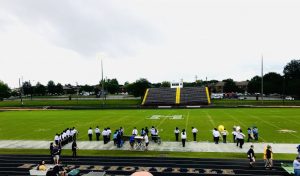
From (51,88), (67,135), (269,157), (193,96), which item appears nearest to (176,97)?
(193,96)

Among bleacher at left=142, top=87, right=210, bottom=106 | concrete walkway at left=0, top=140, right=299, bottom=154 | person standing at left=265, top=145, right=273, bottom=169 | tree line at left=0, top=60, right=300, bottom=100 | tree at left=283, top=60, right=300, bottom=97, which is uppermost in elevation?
tree at left=283, top=60, right=300, bottom=97

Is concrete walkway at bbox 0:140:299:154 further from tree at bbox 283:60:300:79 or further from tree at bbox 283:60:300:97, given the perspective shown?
tree at bbox 283:60:300:79

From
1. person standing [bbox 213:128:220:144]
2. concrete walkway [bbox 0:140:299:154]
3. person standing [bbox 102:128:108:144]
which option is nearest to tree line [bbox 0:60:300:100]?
concrete walkway [bbox 0:140:299:154]

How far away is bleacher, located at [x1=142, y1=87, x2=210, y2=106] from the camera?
75.6 meters

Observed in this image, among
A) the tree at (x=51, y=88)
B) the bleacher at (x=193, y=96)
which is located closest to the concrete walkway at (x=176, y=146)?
the bleacher at (x=193, y=96)

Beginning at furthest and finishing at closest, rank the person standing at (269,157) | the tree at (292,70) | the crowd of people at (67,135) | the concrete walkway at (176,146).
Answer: the tree at (292,70)
the crowd of people at (67,135)
the concrete walkway at (176,146)
the person standing at (269,157)

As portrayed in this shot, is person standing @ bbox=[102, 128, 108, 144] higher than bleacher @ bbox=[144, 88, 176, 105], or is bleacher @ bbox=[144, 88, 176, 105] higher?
bleacher @ bbox=[144, 88, 176, 105]

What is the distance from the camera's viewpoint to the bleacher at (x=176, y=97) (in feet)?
248

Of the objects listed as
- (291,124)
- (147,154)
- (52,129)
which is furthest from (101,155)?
(291,124)

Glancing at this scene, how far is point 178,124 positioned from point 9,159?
2182cm

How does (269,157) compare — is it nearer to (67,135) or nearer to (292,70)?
(67,135)

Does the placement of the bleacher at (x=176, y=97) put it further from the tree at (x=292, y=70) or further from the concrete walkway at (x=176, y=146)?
the tree at (x=292, y=70)

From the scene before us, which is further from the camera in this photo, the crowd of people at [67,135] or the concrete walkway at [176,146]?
the crowd of people at [67,135]

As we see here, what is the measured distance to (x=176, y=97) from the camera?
81.2 m
